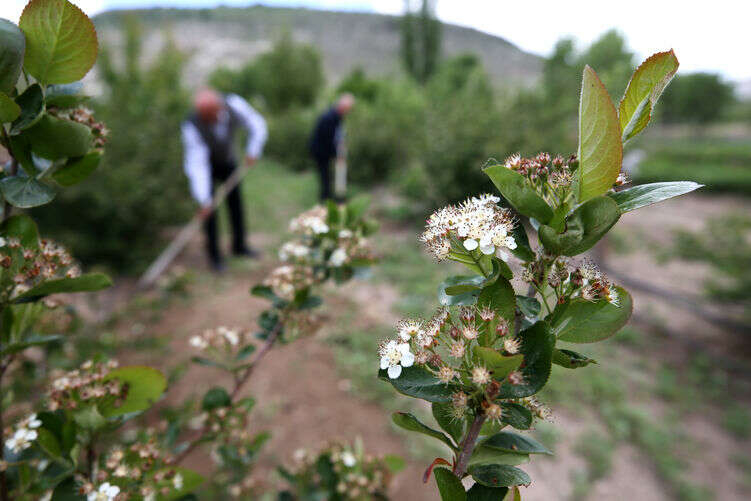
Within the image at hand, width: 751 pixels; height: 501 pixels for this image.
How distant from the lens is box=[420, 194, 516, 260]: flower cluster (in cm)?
59

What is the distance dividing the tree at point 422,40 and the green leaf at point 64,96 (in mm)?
25494

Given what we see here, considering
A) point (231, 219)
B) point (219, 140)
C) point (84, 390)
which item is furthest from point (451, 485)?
point (231, 219)

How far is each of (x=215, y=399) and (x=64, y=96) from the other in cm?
79

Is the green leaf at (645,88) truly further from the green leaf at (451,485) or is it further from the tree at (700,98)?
the tree at (700,98)

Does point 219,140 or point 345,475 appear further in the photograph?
point 219,140

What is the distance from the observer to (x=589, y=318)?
62 cm

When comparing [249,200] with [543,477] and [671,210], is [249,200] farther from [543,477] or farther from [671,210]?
[671,210]

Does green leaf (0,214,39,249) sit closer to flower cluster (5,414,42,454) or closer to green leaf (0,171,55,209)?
green leaf (0,171,55,209)

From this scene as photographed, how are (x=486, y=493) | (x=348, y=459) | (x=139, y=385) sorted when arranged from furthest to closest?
(x=348, y=459) < (x=139, y=385) < (x=486, y=493)

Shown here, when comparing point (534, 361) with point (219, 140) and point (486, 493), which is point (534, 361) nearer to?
point (486, 493)

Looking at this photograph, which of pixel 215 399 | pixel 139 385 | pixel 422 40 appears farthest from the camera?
pixel 422 40

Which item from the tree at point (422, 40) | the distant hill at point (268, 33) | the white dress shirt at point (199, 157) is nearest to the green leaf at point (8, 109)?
the white dress shirt at point (199, 157)

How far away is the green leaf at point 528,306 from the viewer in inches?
24.3

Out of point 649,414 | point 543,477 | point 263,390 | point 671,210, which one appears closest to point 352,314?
point 263,390
